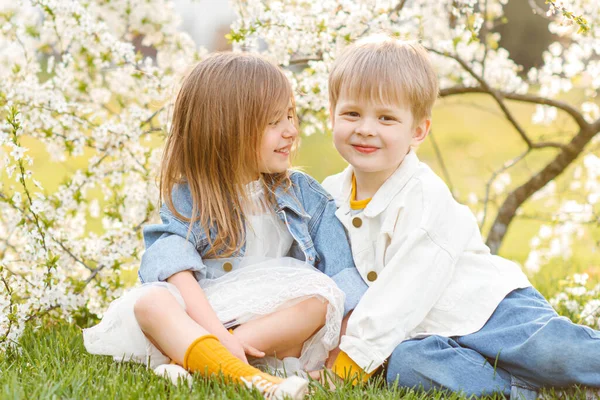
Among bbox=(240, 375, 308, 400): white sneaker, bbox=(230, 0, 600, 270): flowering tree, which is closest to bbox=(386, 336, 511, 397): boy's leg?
bbox=(240, 375, 308, 400): white sneaker

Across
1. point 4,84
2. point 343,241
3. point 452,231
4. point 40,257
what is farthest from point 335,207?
point 4,84

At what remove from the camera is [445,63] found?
397 centimetres

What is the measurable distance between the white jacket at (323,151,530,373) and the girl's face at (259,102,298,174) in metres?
0.33

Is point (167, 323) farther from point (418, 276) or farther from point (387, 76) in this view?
point (387, 76)

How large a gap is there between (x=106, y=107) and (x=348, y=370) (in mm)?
2095

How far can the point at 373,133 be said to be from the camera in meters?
2.31

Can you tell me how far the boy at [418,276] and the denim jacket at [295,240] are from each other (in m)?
0.06

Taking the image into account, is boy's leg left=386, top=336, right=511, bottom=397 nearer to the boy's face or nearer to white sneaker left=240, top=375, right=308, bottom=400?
white sneaker left=240, top=375, right=308, bottom=400

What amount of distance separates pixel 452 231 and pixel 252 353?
704 mm

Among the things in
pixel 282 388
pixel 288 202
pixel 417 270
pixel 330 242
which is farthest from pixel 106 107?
pixel 282 388

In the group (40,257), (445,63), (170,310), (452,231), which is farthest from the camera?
(445,63)

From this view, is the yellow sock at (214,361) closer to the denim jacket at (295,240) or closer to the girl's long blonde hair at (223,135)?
the denim jacket at (295,240)

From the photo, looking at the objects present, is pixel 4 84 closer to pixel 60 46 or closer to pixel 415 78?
pixel 60 46

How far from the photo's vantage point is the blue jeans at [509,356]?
6.66ft
